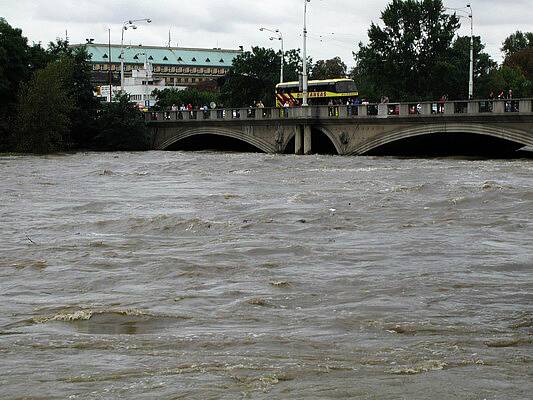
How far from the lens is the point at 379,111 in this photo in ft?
196

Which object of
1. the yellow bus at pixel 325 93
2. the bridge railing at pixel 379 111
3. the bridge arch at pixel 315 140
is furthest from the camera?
the yellow bus at pixel 325 93

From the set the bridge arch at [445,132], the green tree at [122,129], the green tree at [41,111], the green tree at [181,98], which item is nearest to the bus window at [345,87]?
the green tree at [122,129]

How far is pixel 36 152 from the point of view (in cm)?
7256

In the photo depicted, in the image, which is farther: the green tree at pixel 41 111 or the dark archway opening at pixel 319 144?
the green tree at pixel 41 111

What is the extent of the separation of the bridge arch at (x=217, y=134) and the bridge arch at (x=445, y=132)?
9.55m

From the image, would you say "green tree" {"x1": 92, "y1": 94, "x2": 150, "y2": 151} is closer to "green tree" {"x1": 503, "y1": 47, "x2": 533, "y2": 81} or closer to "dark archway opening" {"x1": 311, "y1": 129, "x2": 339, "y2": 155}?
"dark archway opening" {"x1": 311, "y1": 129, "x2": 339, "y2": 155}

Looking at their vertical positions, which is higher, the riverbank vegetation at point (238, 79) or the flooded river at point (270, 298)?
the riverbank vegetation at point (238, 79)

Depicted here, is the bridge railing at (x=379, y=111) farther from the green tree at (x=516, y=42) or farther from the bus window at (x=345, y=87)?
the green tree at (x=516, y=42)

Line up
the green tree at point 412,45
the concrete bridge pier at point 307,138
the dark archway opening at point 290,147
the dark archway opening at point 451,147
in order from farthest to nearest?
the green tree at point 412,45, the dark archway opening at point 290,147, the concrete bridge pier at point 307,138, the dark archway opening at point 451,147

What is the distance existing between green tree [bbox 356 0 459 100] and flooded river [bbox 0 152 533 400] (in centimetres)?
7312

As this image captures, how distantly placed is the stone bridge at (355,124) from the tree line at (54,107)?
380 centimetres

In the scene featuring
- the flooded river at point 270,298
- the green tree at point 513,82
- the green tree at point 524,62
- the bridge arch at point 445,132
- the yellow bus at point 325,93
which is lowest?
the flooded river at point 270,298

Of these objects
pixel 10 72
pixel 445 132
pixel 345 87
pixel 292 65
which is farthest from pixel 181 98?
pixel 445 132

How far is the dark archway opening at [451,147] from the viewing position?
61844mm
